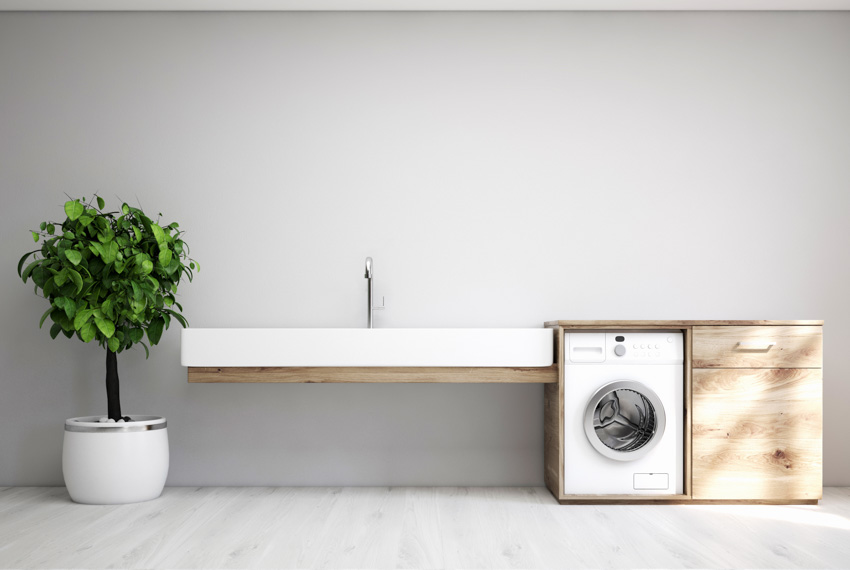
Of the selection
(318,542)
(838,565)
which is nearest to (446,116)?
(318,542)

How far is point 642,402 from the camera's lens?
3242 mm

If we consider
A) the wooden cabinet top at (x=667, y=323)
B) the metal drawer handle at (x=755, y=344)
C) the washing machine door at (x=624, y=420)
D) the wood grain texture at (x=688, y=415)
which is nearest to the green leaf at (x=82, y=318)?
the wooden cabinet top at (x=667, y=323)

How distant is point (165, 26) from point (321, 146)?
3.20ft

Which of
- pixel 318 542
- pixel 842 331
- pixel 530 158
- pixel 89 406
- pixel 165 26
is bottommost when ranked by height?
pixel 318 542

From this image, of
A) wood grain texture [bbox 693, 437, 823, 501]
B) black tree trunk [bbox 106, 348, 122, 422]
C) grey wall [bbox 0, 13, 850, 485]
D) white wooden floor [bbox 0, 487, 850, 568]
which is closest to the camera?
white wooden floor [bbox 0, 487, 850, 568]

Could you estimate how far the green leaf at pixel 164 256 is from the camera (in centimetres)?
316

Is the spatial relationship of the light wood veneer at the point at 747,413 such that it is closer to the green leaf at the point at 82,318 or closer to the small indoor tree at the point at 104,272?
the small indoor tree at the point at 104,272

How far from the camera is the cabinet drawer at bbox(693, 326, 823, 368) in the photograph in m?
3.15

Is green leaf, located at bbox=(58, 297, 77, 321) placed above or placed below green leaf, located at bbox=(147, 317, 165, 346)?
above

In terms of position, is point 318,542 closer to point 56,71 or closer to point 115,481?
point 115,481

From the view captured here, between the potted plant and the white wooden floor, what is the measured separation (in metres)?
0.13

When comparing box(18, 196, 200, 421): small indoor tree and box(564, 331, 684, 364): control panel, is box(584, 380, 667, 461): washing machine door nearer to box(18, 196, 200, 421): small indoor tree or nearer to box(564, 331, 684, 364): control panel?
box(564, 331, 684, 364): control panel

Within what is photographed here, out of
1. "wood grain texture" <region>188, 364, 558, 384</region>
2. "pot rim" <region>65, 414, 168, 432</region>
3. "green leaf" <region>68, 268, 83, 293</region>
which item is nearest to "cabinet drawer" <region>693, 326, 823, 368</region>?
"wood grain texture" <region>188, 364, 558, 384</region>

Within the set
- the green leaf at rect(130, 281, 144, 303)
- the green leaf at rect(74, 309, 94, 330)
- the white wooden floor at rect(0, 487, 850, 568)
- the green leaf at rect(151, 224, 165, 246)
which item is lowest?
the white wooden floor at rect(0, 487, 850, 568)
